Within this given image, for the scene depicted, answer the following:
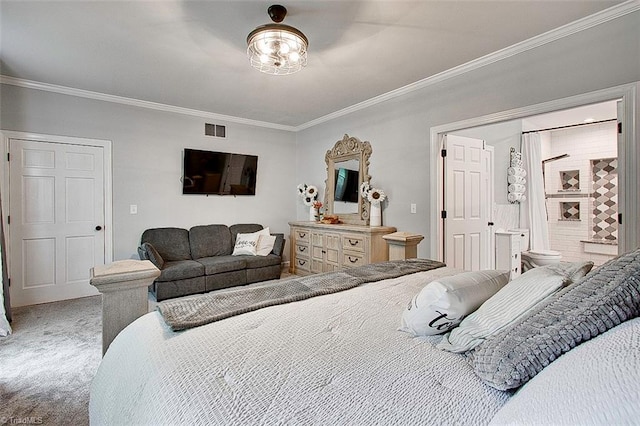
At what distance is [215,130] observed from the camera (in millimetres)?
5066

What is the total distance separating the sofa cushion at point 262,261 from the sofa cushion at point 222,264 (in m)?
0.08

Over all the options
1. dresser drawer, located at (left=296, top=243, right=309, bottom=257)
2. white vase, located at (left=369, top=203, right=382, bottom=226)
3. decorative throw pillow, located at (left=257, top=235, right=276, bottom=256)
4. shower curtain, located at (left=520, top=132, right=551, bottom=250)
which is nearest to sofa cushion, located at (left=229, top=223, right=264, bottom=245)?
decorative throw pillow, located at (left=257, top=235, right=276, bottom=256)

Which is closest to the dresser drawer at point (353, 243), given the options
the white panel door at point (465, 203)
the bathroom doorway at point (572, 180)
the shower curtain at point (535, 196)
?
the white panel door at point (465, 203)

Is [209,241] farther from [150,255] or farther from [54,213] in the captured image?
[54,213]

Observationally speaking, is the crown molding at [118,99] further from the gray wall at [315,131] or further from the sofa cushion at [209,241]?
the sofa cushion at [209,241]

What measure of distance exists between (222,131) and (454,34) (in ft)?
12.2

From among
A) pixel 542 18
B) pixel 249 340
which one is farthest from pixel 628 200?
pixel 249 340

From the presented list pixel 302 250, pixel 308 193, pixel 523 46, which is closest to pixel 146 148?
pixel 308 193

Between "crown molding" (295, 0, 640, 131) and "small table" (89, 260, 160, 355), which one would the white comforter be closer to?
"small table" (89, 260, 160, 355)

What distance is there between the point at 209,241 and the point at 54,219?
1.89 m

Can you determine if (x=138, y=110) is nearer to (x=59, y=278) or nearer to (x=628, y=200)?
(x=59, y=278)

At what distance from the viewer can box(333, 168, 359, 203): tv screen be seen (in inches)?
187

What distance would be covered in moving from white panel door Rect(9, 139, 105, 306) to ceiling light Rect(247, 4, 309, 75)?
2.99m

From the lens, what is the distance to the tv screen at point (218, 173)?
188 inches
